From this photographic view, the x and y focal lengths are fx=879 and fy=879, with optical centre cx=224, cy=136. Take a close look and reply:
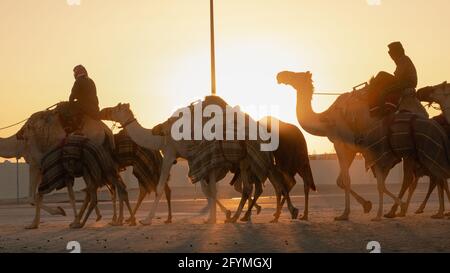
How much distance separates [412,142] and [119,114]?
610 cm

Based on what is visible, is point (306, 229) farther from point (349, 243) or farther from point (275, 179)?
point (275, 179)

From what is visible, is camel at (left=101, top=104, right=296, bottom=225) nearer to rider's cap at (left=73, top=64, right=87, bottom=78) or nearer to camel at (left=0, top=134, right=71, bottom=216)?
rider's cap at (left=73, top=64, right=87, bottom=78)

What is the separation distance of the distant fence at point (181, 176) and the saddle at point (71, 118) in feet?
109

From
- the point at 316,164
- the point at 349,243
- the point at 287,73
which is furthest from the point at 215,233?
the point at 316,164

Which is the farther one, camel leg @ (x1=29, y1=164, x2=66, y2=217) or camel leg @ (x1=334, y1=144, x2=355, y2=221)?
camel leg @ (x1=29, y1=164, x2=66, y2=217)

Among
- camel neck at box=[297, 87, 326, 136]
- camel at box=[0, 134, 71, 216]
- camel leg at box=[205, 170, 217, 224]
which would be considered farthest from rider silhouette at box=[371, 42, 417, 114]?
camel at box=[0, 134, 71, 216]

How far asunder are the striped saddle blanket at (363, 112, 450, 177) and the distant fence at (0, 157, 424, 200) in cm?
3492

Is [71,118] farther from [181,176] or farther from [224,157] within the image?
[181,176]

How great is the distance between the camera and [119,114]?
18.5 metres

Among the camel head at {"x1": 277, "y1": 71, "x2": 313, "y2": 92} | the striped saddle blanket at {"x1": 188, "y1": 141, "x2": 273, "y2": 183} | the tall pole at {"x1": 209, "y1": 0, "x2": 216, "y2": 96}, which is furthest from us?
the tall pole at {"x1": 209, "y1": 0, "x2": 216, "y2": 96}

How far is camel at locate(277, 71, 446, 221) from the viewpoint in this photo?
1774 centimetres

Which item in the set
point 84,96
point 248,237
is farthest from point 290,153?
point 248,237
